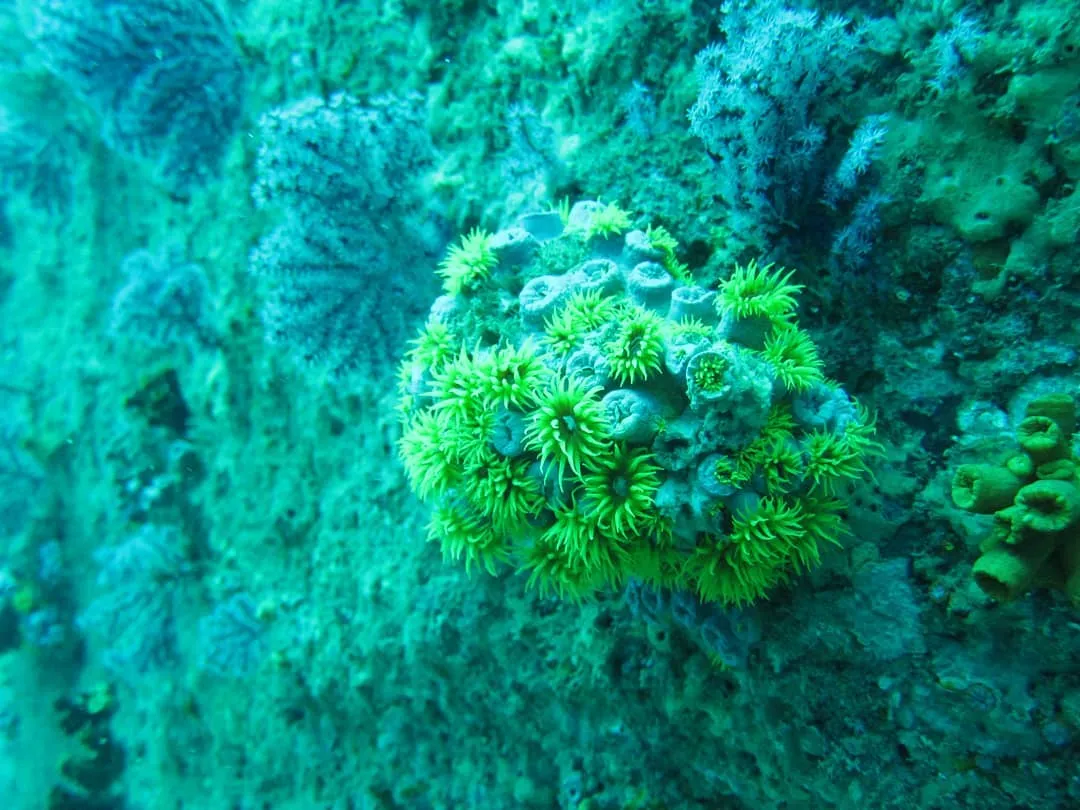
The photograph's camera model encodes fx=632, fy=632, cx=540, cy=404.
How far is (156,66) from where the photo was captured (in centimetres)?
556

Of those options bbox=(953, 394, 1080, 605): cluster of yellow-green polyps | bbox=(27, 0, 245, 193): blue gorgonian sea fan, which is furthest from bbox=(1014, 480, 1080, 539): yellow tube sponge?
bbox=(27, 0, 245, 193): blue gorgonian sea fan

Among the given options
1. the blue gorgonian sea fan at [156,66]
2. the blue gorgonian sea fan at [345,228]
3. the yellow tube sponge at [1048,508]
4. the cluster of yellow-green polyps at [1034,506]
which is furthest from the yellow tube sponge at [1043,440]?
the blue gorgonian sea fan at [156,66]

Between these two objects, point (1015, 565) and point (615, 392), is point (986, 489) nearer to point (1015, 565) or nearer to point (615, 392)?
point (1015, 565)

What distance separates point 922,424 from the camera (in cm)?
259

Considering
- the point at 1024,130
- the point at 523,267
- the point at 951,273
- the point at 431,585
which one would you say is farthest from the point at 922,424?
the point at 431,585

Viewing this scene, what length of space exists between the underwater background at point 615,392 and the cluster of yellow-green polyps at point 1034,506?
0.05 ft

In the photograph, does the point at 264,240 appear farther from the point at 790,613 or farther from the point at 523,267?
the point at 790,613

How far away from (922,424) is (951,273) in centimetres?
61

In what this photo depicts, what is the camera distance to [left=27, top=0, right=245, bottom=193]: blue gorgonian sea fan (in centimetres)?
551

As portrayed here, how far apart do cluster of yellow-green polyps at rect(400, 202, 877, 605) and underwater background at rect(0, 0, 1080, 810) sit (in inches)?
0.7

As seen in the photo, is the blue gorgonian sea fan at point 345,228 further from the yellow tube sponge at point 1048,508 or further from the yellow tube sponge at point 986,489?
the yellow tube sponge at point 1048,508

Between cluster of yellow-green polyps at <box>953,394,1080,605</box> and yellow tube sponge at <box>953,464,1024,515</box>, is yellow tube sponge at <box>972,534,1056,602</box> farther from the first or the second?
yellow tube sponge at <box>953,464,1024,515</box>

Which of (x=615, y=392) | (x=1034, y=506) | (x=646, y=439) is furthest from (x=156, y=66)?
(x=1034, y=506)

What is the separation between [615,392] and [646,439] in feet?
0.69
